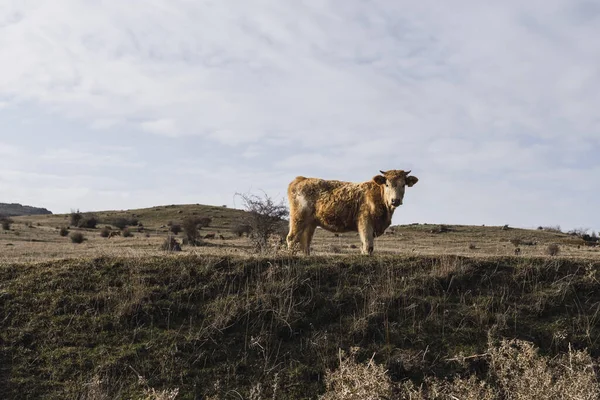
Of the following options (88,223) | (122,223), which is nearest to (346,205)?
(88,223)

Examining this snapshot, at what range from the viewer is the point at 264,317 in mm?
11484

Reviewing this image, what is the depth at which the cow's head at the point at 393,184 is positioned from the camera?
550 inches

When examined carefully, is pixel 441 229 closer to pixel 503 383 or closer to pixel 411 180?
pixel 411 180

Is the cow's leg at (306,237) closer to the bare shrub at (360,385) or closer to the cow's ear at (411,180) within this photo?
the cow's ear at (411,180)

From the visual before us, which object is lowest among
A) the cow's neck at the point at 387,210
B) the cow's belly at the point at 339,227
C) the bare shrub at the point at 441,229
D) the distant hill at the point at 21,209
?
the cow's belly at the point at 339,227

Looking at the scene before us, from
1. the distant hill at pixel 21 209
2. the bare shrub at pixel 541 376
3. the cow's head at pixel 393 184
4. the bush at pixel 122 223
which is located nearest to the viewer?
the bare shrub at pixel 541 376

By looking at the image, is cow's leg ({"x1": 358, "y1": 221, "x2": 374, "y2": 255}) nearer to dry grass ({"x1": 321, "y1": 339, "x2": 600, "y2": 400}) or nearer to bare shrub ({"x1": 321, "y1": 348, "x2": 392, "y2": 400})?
dry grass ({"x1": 321, "y1": 339, "x2": 600, "y2": 400})

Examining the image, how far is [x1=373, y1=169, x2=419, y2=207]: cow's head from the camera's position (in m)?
14.0

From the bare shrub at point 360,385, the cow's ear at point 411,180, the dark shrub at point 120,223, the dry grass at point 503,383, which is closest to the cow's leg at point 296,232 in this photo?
the cow's ear at point 411,180

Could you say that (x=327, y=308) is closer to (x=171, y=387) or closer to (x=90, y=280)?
(x=171, y=387)

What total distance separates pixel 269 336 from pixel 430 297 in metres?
3.55

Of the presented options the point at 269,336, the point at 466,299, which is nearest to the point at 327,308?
the point at 269,336

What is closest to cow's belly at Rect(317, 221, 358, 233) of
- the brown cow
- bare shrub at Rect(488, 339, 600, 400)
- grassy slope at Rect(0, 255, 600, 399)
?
the brown cow

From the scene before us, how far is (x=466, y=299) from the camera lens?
12.2 metres
